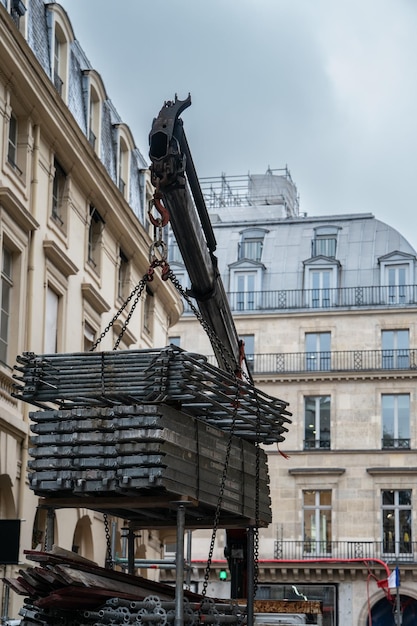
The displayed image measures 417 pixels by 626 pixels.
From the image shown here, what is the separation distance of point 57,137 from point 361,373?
3278 cm

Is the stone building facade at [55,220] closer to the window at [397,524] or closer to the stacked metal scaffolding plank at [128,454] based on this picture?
the stacked metal scaffolding plank at [128,454]

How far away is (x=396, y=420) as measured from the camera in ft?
196

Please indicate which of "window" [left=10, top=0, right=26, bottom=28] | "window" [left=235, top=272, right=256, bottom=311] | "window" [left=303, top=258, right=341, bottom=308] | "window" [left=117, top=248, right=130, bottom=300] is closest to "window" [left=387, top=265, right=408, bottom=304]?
"window" [left=303, top=258, right=341, bottom=308]

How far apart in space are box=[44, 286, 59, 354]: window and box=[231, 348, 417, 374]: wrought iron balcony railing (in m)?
31.3

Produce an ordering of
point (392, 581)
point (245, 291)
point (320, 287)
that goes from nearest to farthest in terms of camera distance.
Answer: point (392, 581) → point (320, 287) → point (245, 291)

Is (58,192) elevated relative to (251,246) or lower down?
lower down

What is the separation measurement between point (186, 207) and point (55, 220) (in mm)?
16394

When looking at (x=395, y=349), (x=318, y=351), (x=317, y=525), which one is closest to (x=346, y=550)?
(x=317, y=525)

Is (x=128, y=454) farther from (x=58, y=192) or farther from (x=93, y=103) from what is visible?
(x=93, y=103)

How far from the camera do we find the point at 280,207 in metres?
70.7

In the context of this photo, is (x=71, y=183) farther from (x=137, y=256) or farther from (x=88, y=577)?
(x=88, y=577)

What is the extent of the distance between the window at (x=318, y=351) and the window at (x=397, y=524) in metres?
6.96

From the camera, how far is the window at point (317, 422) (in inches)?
2368

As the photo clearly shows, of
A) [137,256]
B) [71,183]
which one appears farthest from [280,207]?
[71,183]
